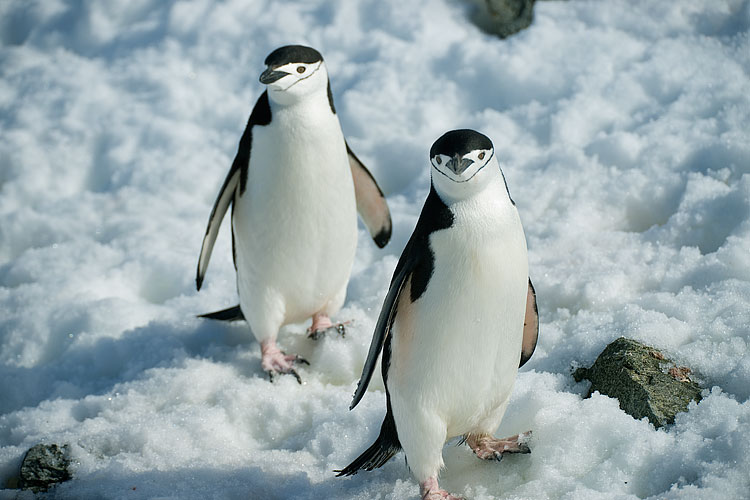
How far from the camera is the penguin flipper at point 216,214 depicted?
3.61 metres

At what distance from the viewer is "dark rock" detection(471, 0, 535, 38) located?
212 inches

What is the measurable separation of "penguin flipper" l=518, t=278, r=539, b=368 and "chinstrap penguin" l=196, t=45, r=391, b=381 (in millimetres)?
1161

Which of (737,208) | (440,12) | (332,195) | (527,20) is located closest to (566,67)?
(527,20)

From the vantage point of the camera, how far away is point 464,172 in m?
2.23

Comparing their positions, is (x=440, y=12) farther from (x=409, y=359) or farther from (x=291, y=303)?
(x=409, y=359)

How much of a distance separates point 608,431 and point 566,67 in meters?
3.02

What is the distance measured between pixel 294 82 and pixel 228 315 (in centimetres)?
125

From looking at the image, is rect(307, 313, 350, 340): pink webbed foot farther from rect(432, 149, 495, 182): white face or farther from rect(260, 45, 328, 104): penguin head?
rect(432, 149, 495, 182): white face

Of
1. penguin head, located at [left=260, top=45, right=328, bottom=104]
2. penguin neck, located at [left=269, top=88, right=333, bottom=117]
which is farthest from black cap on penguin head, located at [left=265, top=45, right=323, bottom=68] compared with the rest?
penguin neck, located at [left=269, top=88, right=333, bottom=117]

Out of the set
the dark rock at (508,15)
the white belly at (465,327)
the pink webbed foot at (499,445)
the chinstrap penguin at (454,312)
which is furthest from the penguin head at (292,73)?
the dark rock at (508,15)

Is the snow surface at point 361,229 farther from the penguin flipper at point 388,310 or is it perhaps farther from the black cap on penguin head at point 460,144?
the black cap on penguin head at point 460,144

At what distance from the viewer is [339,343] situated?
361 cm

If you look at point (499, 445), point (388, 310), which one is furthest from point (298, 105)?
point (499, 445)

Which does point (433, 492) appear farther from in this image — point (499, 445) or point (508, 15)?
point (508, 15)
